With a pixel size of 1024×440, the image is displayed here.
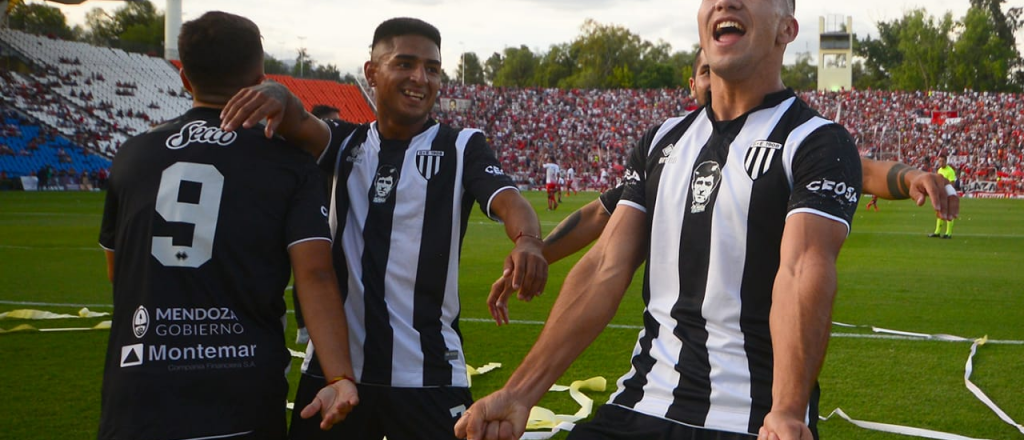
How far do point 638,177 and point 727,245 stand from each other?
457 mm

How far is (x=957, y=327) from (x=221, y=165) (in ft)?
27.9

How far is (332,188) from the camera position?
3.75 meters

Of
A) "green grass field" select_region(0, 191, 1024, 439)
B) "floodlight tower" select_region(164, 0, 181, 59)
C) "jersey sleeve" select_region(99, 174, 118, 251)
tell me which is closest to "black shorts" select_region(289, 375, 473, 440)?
"jersey sleeve" select_region(99, 174, 118, 251)

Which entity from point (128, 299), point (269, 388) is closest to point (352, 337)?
point (269, 388)

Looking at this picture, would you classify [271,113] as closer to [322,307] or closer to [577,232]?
[322,307]

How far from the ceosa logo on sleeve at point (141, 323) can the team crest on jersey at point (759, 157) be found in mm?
1796

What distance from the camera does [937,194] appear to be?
248 centimetres

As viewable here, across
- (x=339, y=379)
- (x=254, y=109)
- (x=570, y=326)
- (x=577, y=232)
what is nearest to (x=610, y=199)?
(x=577, y=232)

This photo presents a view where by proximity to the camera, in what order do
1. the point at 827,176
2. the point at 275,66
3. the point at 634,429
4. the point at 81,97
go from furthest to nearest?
the point at 275,66 → the point at 81,97 → the point at 634,429 → the point at 827,176

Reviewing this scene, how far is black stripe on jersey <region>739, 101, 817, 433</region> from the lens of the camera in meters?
2.67

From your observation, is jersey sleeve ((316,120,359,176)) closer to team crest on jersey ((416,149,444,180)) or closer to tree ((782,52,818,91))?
team crest on jersey ((416,149,444,180))

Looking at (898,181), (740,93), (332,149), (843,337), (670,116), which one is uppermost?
(670,116)

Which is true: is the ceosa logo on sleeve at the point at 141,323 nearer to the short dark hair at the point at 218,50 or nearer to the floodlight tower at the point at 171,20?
the short dark hair at the point at 218,50

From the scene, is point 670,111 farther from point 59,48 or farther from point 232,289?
point 232,289
